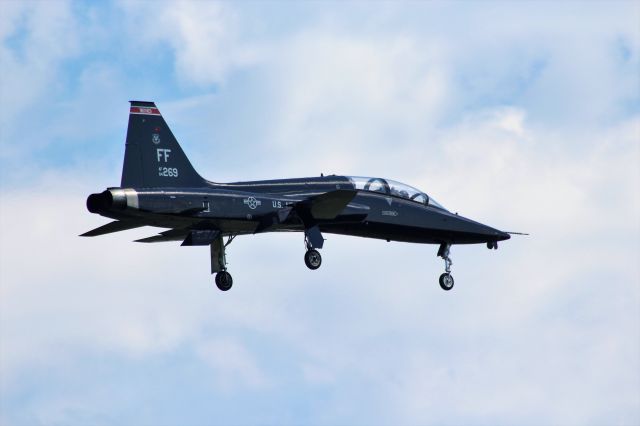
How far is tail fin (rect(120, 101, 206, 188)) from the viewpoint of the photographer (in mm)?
47969

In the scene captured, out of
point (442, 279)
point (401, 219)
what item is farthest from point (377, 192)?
point (442, 279)

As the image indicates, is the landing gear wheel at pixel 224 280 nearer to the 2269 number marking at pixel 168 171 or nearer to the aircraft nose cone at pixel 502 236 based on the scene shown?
the 2269 number marking at pixel 168 171

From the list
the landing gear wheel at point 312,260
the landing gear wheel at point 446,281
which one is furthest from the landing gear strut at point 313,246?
the landing gear wheel at point 446,281

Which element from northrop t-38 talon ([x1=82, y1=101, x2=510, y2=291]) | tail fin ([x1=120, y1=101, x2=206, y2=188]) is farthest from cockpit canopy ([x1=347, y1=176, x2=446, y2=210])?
tail fin ([x1=120, y1=101, x2=206, y2=188])

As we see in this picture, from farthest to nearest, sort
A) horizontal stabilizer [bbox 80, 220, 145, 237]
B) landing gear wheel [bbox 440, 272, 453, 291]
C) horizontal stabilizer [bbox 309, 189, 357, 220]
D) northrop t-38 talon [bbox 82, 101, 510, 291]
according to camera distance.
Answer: landing gear wheel [bbox 440, 272, 453, 291]
horizontal stabilizer [bbox 309, 189, 357, 220]
horizontal stabilizer [bbox 80, 220, 145, 237]
northrop t-38 talon [bbox 82, 101, 510, 291]

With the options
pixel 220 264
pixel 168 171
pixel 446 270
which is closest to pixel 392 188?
pixel 446 270

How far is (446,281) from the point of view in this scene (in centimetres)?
5759

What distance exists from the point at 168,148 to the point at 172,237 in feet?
22.2

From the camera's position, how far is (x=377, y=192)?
54.7m

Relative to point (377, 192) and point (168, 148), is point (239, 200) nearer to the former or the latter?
point (168, 148)

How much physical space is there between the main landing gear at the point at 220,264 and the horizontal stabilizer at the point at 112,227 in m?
3.48

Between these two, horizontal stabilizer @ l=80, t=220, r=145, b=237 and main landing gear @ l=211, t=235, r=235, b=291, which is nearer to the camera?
horizontal stabilizer @ l=80, t=220, r=145, b=237

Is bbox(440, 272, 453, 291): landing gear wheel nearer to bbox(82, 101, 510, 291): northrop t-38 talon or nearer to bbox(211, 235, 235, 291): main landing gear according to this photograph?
bbox(82, 101, 510, 291): northrop t-38 talon

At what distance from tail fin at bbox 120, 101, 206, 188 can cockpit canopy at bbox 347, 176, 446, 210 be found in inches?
286
